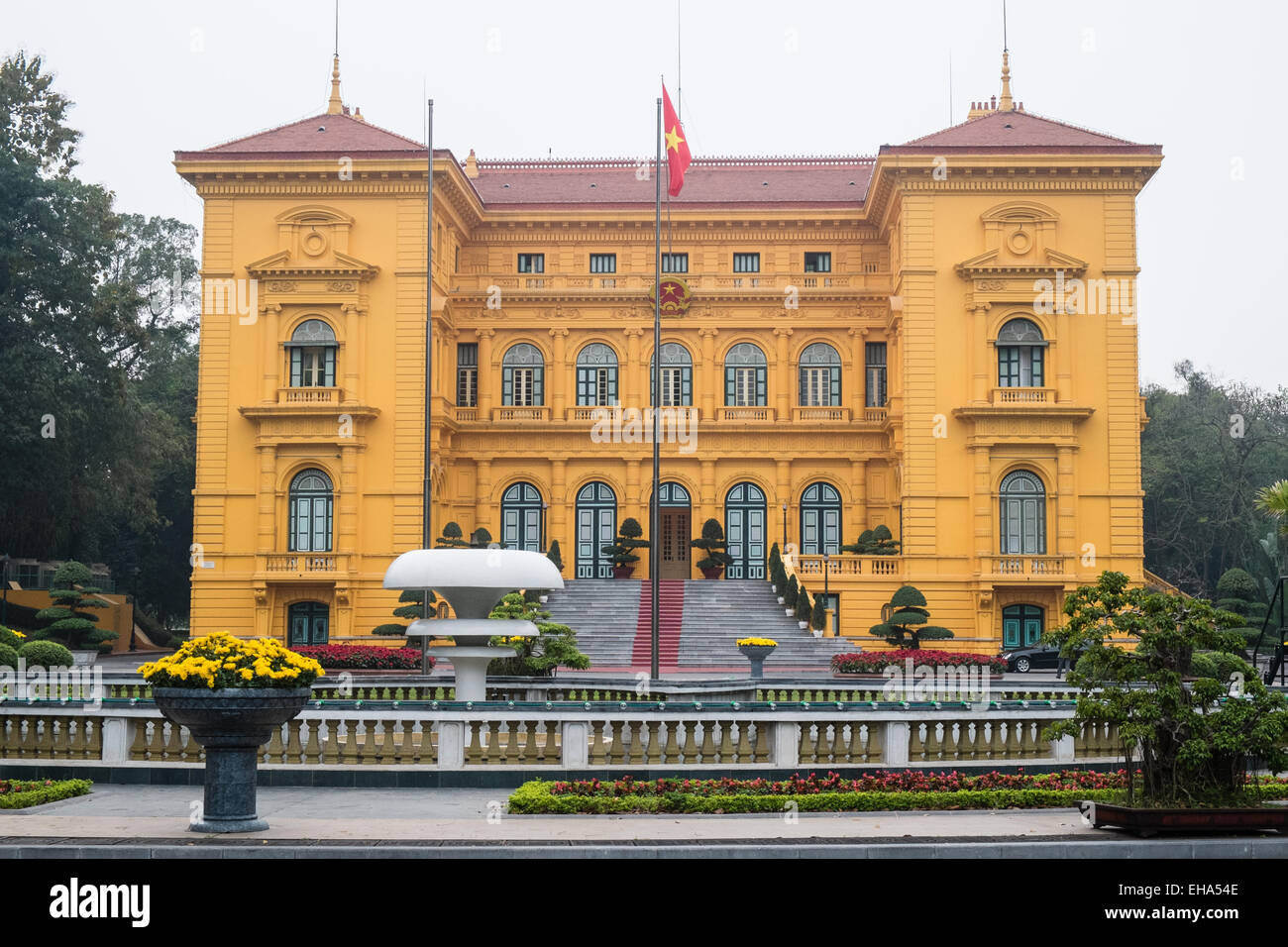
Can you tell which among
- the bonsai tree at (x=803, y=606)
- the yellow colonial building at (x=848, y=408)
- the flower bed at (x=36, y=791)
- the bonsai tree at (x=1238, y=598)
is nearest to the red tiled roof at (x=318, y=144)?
the yellow colonial building at (x=848, y=408)

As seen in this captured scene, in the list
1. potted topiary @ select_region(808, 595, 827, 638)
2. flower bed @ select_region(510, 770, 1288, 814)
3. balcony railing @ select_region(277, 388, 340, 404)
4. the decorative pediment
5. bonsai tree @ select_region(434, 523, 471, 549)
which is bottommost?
flower bed @ select_region(510, 770, 1288, 814)

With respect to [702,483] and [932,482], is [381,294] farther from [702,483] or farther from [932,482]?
[932,482]

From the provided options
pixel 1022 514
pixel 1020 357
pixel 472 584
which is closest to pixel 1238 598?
pixel 1022 514

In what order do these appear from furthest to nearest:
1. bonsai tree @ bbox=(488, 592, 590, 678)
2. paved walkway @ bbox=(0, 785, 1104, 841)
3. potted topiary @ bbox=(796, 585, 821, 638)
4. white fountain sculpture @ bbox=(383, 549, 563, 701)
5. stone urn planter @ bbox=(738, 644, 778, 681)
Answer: potted topiary @ bbox=(796, 585, 821, 638) < stone urn planter @ bbox=(738, 644, 778, 681) < bonsai tree @ bbox=(488, 592, 590, 678) < white fountain sculpture @ bbox=(383, 549, 563, 701) < paved walkway @ bbox=(0, 785, 1104, 841)

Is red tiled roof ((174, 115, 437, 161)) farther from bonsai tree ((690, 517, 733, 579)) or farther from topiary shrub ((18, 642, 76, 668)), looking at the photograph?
topiary shrub ((18, 642, 76, 668))

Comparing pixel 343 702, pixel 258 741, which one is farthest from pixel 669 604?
pixel 258 741

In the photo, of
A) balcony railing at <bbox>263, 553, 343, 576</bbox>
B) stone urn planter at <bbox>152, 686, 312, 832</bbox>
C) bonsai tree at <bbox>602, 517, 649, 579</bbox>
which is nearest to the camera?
stone urn planter at <bbox>152, 686, 312, 832</bbox>

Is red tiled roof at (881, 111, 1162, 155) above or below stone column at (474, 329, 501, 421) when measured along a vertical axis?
above

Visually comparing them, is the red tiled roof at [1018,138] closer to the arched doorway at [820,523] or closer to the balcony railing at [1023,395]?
the balcony railing at [1023,395]

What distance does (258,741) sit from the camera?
14219 millimetres

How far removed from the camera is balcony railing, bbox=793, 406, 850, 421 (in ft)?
166

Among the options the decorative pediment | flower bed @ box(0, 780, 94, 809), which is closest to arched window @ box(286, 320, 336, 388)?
the decorative pediment

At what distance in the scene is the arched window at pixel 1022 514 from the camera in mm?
45531

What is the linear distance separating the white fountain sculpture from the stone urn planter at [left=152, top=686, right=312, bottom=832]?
8.63 meters
